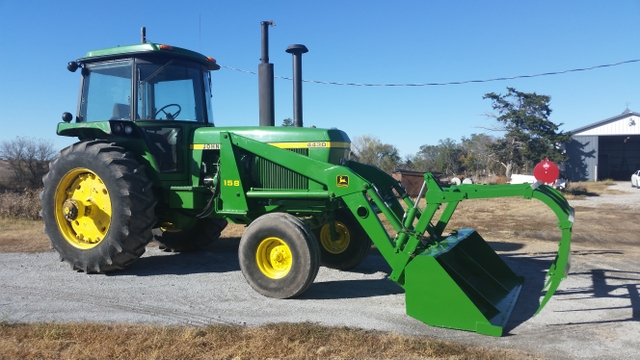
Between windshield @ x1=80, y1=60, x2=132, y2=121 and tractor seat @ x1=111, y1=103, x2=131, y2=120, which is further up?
windshield @ x1=80, y1=60, x2=132, y2=121

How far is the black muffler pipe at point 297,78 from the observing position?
8.54m

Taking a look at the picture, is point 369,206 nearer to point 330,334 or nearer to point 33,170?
point 330,334

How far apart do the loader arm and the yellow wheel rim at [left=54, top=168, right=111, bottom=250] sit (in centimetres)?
161

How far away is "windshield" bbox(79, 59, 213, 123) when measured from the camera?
656 centimetres

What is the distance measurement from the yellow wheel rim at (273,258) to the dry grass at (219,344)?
3.81 ft

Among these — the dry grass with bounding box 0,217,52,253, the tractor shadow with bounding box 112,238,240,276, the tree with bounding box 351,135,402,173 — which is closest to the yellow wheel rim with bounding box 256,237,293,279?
the tractor shadow with bounding box 112,238,240,276

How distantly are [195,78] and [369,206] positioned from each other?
329cm

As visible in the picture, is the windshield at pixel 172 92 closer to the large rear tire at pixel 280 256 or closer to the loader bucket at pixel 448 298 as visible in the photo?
the large rear tire at pixel 280 256

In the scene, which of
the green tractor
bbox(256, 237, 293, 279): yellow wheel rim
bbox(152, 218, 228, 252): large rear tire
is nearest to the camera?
the green tractor

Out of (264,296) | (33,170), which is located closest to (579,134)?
(33,170)

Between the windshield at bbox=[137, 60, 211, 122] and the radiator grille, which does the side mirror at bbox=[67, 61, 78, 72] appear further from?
the radiator grille

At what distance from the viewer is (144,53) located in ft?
21.3

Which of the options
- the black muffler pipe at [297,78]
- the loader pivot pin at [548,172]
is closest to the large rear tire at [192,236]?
→ the black muffler pipe at [297,78]

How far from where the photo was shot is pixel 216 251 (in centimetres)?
815
